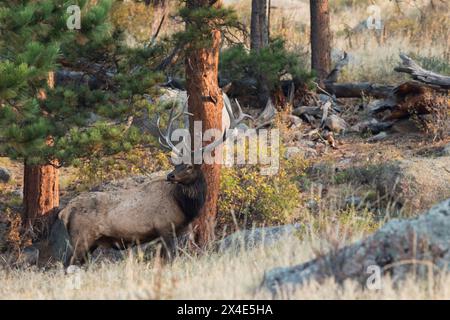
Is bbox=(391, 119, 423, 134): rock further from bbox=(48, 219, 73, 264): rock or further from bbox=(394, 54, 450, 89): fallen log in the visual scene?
bbox=(48, 219, 73, 264): rock

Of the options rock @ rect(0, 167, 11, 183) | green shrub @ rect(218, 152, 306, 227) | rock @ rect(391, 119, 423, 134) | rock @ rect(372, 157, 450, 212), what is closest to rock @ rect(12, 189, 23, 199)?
rock @ rect(0, 167, 11, 183)

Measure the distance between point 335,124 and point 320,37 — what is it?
2.37 metres

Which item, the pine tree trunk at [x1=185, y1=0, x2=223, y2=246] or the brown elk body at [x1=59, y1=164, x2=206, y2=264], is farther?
the brown elk body at [x1=59, y1=164, x2=206, y2=264]

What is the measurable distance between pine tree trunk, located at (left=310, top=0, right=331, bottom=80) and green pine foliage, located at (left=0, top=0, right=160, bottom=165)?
6015 millimetres

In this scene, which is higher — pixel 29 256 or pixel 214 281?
pixel 214 281

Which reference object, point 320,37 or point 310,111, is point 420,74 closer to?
point 310,111

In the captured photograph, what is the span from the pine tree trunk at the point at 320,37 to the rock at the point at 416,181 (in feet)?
16.7

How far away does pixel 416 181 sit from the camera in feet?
43.3

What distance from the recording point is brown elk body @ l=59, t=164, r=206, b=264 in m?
11.8

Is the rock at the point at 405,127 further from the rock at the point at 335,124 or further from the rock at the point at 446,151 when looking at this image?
the rock at the point at 446,151

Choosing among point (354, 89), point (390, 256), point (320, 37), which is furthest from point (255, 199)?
point (390, 256)

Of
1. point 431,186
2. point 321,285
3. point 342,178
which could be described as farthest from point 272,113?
point 321,285

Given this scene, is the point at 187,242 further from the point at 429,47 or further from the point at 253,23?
the point at 429,47

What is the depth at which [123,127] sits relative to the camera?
1227cm
